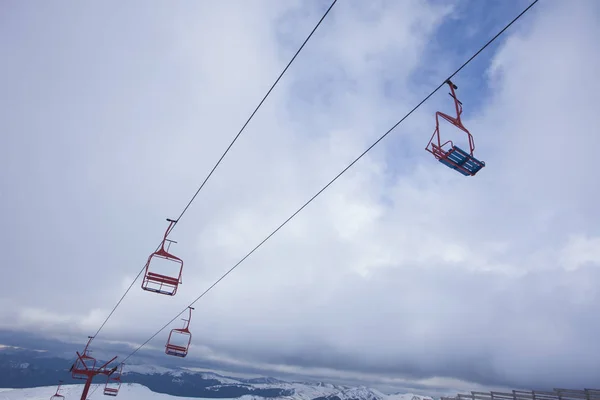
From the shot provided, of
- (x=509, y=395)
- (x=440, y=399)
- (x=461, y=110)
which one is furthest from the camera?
(x=440, y=399)

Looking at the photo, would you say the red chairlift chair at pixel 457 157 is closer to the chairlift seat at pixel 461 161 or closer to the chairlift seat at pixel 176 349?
the chairlift seat at pixel 461 161

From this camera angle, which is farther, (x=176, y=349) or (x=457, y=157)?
(x=176, y=349)

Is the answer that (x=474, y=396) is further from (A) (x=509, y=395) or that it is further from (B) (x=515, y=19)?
(B) (x=515, y=19)

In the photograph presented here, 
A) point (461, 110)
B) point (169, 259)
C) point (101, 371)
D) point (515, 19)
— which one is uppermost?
point (461, 110)

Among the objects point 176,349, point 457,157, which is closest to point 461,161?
point 457,157

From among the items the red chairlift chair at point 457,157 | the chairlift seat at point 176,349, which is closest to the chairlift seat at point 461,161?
the red chairlift chair at point 457,157

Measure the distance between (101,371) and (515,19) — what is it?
4664cm

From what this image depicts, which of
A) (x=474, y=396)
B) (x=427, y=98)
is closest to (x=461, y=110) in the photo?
(x=427, y=98)

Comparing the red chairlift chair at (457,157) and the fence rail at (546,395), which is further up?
the red chairlift chair at (457,157)

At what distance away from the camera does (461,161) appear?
9.44m

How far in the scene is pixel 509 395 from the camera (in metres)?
27.3

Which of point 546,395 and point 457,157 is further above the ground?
point 457,157

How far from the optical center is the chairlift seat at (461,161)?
9.24 meters

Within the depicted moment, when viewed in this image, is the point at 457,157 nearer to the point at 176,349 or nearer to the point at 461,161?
the point at 461,161
